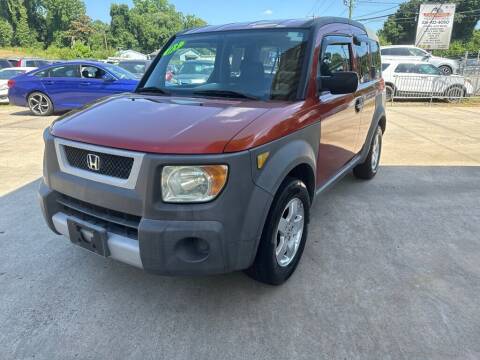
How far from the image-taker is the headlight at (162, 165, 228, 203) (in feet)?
6.87

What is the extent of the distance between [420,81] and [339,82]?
13113 mm

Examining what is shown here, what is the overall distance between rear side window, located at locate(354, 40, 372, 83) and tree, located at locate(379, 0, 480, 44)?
75.8 m

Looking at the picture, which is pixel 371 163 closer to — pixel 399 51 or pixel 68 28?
pixel 399 51

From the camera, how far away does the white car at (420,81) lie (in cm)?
1420

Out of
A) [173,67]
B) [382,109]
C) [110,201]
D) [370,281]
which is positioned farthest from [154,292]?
[382,109]

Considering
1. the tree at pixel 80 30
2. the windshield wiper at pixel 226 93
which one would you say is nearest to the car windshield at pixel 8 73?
the windshield wiper at pixel 226 93

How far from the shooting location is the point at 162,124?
90.5 inches

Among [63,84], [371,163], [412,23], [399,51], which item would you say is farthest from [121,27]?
[371,163]

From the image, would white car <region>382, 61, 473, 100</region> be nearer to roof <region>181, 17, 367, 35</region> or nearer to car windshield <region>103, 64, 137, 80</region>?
car windshield <region>103, 64, 137, 80</region>

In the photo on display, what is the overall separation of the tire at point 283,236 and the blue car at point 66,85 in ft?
27.2

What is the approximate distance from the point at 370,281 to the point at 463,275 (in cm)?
75

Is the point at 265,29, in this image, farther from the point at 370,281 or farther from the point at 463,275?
the point at 463,275

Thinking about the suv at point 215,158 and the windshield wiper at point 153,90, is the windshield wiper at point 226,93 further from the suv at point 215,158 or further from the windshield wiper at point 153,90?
the windshield wiper at point 153,90

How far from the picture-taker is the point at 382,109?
515cm
